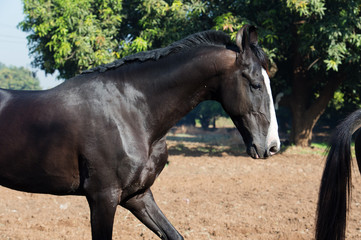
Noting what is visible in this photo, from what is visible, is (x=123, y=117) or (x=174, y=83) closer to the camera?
(x=123, y=117)

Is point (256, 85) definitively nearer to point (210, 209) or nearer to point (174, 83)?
point (174, 83)

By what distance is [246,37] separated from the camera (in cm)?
282

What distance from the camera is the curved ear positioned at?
2.81 metres

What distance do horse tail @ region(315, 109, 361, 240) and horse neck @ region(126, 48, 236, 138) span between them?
1408mm

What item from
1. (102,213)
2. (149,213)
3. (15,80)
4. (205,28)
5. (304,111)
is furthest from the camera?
(15,80)

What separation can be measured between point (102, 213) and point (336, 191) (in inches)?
81.4

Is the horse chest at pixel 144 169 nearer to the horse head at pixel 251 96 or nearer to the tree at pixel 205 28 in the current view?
the horse head at pixel 251 96

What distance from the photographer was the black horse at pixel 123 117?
2758mm

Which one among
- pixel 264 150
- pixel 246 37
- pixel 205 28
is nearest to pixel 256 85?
pixel 246 37

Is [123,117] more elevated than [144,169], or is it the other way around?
[123,117]

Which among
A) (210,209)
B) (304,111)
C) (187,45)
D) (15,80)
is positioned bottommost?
(15,80)

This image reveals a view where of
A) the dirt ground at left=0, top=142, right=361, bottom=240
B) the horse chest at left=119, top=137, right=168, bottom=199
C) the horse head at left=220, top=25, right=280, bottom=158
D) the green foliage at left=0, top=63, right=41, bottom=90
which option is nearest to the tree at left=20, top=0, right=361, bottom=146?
the dirt ground at left=0, top=142, right=361, bottom=240

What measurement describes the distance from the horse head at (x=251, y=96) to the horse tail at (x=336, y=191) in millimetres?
1095

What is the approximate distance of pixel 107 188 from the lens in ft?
8.98
